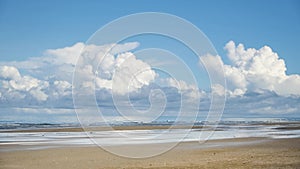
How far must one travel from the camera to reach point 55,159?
74.0 feet

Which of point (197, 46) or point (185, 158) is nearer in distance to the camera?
point (197, 46)

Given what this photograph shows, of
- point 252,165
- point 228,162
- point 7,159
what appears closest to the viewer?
point 252,165

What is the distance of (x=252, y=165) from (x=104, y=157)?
8.59 meters

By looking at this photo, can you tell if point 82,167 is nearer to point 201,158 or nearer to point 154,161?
point 154,161

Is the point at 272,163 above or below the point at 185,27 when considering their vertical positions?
below

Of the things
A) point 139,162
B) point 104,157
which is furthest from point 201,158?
point 104,157

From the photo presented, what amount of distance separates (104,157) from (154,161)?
3556mm

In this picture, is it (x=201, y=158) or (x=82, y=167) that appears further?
(x=201, y=158)

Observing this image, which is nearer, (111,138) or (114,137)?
(111,138)

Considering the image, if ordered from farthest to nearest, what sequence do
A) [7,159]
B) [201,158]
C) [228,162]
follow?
[7,159]
[201,158]
[228,162]

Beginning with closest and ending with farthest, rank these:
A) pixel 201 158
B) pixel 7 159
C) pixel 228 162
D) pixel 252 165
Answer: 1. pixel 252 165
2. pixel 228 162
3. pixel 201 158
4. pixel 7 159

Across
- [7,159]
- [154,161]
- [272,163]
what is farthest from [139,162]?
[7,159]

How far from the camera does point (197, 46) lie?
1872 centimetres

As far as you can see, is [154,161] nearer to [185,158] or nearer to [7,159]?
[185,158]
